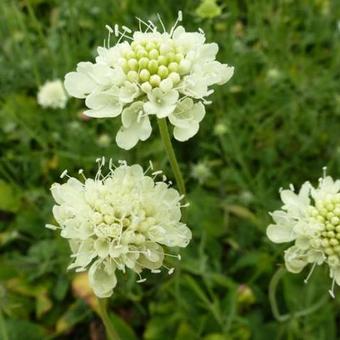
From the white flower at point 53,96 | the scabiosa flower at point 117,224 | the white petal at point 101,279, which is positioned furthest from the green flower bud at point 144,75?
the white flower at point 53,96

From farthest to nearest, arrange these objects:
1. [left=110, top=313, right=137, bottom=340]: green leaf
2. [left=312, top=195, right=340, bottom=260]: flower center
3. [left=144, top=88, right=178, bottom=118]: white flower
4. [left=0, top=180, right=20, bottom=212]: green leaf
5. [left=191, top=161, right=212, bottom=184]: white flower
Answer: [left=0, top=180, right=20, bottom=212]: green leaf
[left=191, top=161, right=212, bottom=184]: white flower
[left=110, top=313, right=137, bottom=340]: green leaf
[left=312, top=195, right=340, bottom=260]: flower center
[left=144, top=88, right=178, bottom=118]: white flower

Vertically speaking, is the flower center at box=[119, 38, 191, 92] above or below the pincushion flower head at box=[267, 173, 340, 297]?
above

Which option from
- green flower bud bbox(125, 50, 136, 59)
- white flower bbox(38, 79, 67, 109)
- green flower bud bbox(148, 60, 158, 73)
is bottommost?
green flower bud bbox(148, 60, 158, 73)

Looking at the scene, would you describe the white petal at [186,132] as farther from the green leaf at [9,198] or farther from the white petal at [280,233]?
the green leaf at [9,198]

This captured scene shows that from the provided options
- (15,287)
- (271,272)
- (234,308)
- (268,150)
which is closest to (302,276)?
(271,272)

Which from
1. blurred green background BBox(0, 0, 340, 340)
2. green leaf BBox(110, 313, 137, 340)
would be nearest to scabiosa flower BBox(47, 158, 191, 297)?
blurred green background BBox(0, 0, 340, 340)

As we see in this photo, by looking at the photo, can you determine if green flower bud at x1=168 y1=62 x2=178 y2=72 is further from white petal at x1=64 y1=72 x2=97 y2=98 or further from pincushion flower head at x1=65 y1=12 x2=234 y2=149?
white petal at x1=64 y1=72 x2=97 y2=98

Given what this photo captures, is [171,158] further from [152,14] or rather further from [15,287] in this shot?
[152,14]
